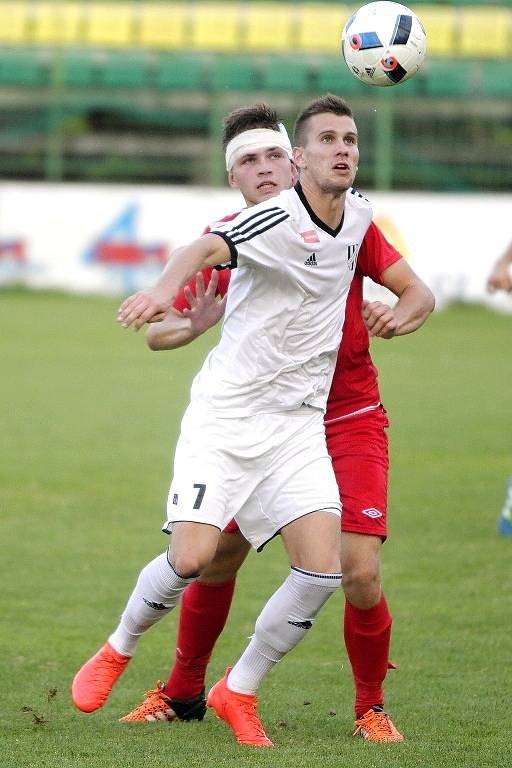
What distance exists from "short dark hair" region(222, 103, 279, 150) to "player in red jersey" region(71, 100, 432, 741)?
1.00ft

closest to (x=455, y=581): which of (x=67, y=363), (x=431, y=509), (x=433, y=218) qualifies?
(x=431, y=509)

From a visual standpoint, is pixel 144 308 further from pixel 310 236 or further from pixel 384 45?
pixel 384 45

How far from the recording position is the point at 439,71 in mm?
31781

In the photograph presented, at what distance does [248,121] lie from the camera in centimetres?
553

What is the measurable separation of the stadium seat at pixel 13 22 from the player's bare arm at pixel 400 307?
3106cm

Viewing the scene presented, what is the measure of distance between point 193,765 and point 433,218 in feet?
72.6

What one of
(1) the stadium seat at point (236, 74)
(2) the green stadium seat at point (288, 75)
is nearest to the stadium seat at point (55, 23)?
(1) the stadium seat at point (236, 74)

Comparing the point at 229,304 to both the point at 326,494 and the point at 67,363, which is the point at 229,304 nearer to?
the point at 326,494

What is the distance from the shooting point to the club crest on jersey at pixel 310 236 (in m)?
4.97

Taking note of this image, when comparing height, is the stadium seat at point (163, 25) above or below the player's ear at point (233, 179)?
A: below

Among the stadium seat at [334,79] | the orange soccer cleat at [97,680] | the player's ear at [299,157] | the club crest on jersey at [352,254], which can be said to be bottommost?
the orange soccer cleat at [97,680]

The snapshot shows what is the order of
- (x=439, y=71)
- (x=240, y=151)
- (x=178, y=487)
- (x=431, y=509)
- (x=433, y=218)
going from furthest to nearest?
1. (x=439, y=71)
2. (x=433, y=218)
3. (x=431, y=509)
4. (x=240, y=151)
5. (x=178, y=487)

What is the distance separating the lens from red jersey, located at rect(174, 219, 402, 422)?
17.4 ft

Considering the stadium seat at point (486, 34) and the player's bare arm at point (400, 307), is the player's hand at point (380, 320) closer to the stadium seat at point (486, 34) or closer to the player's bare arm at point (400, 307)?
the player's bare arm at point (400, 307)
